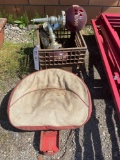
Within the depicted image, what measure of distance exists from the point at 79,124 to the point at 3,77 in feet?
2.90

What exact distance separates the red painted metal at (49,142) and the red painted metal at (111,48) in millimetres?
519

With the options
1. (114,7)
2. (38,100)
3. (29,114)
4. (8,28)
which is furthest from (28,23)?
(29,114)

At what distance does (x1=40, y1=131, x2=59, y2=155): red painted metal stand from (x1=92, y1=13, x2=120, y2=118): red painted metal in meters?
0.52

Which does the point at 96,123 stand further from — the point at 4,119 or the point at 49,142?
the point at 4,119

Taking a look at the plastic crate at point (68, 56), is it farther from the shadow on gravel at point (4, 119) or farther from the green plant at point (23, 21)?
the green plant at point (23, 21)

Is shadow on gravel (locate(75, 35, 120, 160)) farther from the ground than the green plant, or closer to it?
closer to it

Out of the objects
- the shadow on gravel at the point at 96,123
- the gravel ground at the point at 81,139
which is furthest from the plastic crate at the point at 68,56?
the gravel ground at the point at 81,139

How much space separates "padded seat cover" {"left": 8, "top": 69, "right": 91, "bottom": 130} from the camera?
1.37 meters

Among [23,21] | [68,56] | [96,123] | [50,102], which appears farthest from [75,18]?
[23,21]

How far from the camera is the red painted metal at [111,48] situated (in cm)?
131

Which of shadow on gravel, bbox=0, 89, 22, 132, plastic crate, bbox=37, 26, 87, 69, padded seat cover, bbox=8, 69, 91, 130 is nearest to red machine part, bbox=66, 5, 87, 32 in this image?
plastic crate, bbox=37, 26, 87, 69

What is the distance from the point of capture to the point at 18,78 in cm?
183

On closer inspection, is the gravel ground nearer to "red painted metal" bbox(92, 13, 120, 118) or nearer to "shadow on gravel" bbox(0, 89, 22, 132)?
"shadow on gravel" bbox(0, 89, 22, 132)

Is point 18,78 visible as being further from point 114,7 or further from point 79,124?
point 114,7
